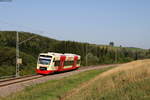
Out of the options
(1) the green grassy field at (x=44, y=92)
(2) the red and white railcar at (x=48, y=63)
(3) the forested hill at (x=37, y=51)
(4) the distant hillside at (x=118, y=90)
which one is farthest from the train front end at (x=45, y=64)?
(4) the distant hillside at (x=118, y=90)

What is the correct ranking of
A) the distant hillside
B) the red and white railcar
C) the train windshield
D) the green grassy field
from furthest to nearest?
the red and white railcar < the train windshield < the green grassy field < the distant hillside

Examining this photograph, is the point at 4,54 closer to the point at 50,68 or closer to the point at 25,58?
the point at 25,58

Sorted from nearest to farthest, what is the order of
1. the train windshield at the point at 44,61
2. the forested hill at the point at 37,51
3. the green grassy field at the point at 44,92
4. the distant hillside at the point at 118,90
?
the distant hillside at the point at 118,90
the green grassy field at the point at 44,92
the train windshield at the point at 44,61
the forested hill at the point at 37,51

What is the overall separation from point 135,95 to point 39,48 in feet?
222

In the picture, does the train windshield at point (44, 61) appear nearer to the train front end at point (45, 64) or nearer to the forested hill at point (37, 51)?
the train front end at point (45, 64)

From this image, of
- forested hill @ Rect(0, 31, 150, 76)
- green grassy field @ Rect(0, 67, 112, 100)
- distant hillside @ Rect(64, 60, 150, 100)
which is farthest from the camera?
forested hill @ Rect(0, 31, 150, 76)

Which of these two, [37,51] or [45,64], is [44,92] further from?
[37,51]

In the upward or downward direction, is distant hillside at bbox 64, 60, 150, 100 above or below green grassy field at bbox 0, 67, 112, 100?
above

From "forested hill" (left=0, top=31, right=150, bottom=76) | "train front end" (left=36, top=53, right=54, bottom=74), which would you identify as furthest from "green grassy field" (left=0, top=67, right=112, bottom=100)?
"forested hill" (left=0, top=31, right=150, bottom=76)

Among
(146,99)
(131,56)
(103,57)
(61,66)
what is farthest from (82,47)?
(146,99)

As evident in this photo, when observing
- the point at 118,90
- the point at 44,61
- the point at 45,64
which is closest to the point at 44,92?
the point at 118,90

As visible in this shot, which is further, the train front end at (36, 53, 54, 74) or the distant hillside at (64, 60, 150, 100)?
the train front end at (36, 53, 54, 74)

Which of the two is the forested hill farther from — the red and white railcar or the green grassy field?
the green grassy field

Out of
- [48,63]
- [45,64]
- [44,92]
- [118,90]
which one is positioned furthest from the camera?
[45,64]
